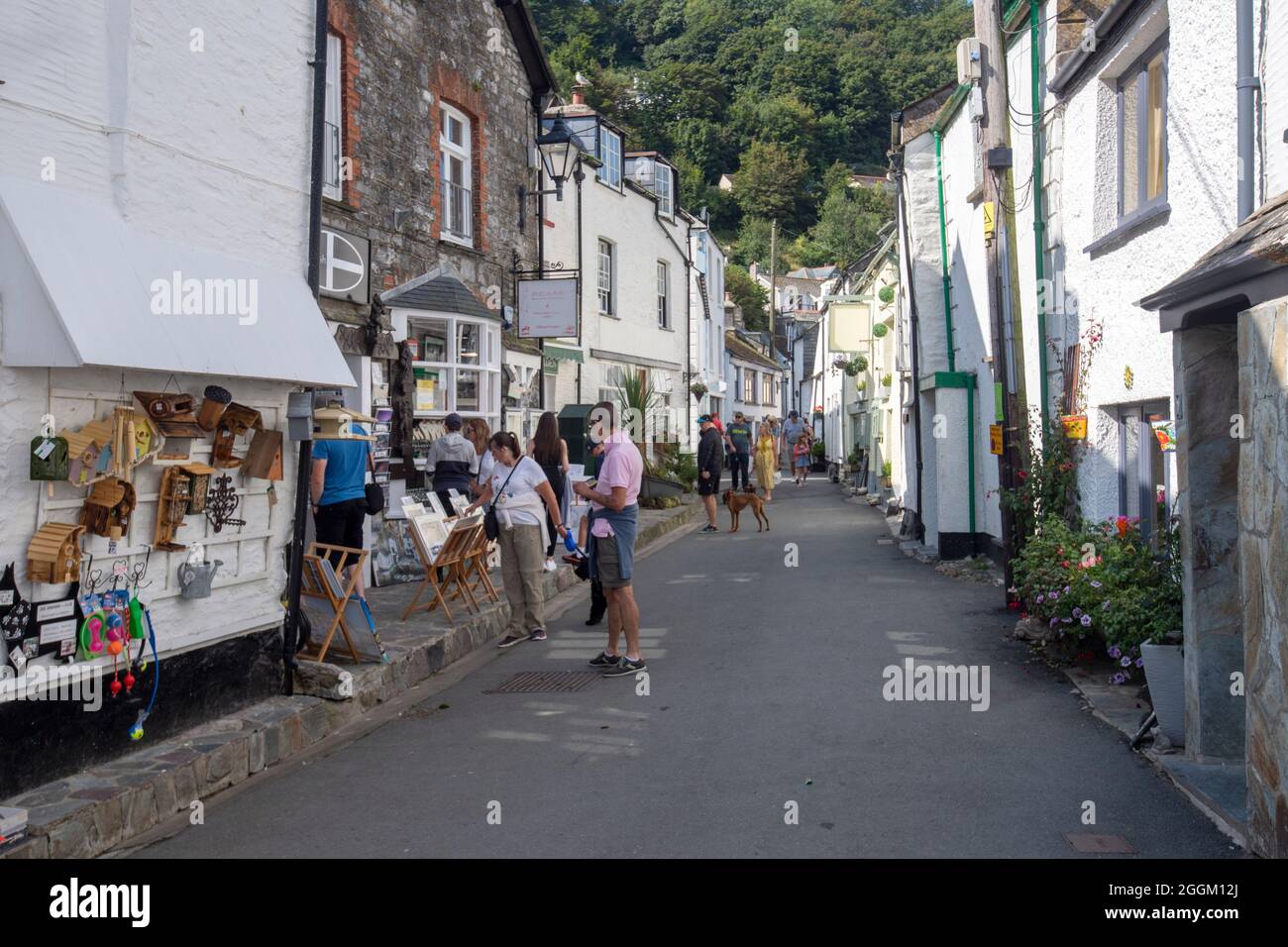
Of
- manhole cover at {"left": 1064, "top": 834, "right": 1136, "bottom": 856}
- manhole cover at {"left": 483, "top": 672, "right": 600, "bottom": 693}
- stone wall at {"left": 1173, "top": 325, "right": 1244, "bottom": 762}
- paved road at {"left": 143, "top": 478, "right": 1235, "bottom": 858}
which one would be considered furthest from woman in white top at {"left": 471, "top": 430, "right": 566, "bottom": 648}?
manhole cover at {"left": 1064, "top": 834, "right": 1136, "bottom": 856}

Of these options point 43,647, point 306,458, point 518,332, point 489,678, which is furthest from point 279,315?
point 518,332

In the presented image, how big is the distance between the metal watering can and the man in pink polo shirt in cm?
262

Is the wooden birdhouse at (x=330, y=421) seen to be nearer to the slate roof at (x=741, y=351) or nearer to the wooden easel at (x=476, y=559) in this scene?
the wooden easel at (x=476, y=559)

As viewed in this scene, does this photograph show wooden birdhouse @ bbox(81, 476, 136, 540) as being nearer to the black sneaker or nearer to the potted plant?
the black sneaker

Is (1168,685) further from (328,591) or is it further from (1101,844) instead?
(328,591)

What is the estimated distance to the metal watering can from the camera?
5980mm

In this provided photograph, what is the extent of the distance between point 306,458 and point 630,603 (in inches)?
97.8

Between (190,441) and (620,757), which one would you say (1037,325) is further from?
(190,441)

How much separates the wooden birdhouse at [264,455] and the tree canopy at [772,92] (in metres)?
65.1

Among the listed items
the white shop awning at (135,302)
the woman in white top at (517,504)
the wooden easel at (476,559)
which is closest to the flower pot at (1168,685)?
the woman in white top at (517,504)

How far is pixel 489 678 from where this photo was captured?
7.98m

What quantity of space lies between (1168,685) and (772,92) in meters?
76.7

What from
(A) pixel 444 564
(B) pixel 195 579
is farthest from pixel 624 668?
(B) pixel 195 579

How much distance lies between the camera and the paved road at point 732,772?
4652mm
